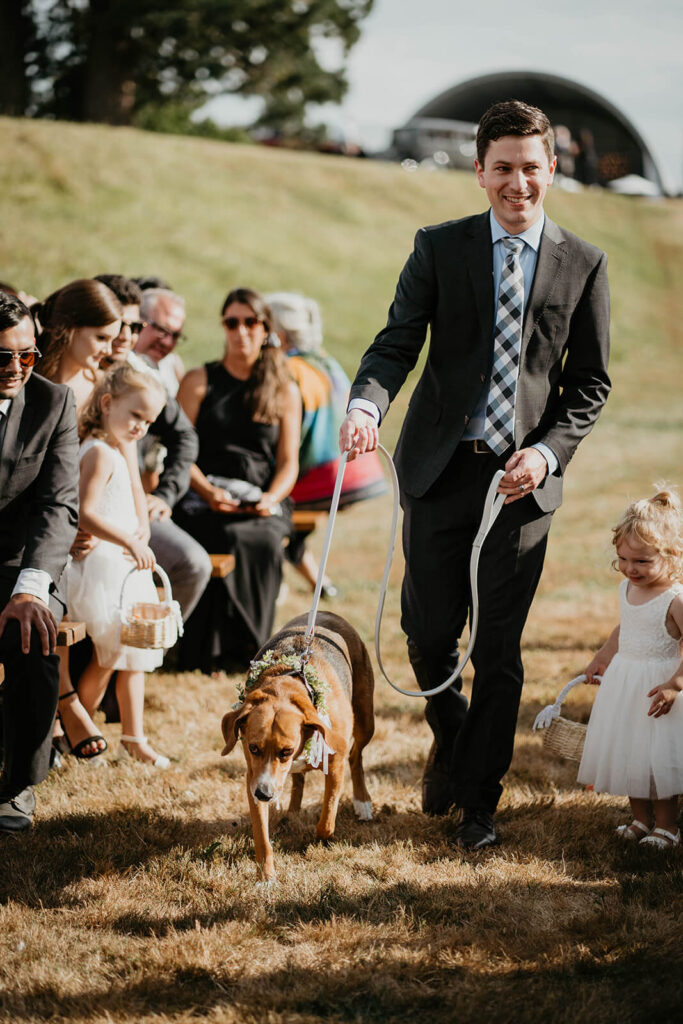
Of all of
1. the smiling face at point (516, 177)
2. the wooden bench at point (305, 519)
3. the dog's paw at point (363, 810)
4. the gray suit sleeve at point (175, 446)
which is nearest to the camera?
the smiling face at point (516, 177)

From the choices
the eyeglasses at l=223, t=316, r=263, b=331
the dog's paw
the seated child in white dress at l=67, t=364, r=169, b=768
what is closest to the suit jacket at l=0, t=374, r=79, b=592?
the seated child in white dress at l=67, t=364, r=169, b=768

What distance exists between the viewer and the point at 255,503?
271 inches

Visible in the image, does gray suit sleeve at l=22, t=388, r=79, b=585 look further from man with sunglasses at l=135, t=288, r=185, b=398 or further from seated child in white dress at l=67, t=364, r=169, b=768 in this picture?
man with sunglasses at l=135, t=288, r=185, b=398

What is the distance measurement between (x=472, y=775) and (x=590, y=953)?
973mm

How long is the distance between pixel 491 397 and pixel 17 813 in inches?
98.3

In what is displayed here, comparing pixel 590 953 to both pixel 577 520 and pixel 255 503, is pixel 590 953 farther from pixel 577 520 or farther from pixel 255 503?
pixel 577 520

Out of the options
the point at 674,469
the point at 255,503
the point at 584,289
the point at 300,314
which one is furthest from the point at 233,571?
the point at 674,469

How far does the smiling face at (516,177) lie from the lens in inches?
146

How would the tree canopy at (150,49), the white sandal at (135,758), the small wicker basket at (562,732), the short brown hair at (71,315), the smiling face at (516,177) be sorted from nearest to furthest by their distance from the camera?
the smiling face at (516,177), the small wicker basket at (562,732), the white sandal at (135,758), the short brown hair at (71,315), the tree canopy at (150,49)

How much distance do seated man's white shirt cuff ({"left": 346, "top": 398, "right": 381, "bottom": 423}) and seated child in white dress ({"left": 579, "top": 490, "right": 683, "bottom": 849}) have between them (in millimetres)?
1121

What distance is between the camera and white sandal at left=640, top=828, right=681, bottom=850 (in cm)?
410

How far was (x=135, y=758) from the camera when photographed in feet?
16.8

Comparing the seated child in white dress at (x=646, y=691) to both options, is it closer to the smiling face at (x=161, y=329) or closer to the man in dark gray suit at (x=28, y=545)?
the man in dark gray suit at (x=28, y=545)

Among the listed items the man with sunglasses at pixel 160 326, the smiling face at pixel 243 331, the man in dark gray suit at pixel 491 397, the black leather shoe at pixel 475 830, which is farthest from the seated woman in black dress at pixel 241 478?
the black leather shoe at pixel 475 830
